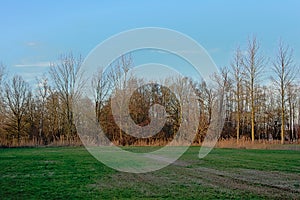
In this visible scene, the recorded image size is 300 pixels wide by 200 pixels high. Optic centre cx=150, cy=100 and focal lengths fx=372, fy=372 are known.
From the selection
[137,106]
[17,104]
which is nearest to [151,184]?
[137,106]

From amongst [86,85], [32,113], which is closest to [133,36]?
[86,85]

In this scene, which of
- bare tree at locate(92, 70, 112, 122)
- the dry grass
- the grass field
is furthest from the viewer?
the dry grass

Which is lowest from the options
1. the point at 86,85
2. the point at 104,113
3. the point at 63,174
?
the point at 63,174

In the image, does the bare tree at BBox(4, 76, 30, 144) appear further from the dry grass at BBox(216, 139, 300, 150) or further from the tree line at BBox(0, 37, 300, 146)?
the dry grass at BBox(216, 139, 300, 150)

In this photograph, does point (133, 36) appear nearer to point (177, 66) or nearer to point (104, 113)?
point (177, 66)

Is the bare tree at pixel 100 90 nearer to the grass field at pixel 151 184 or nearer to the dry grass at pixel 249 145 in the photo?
the grass field at pixel 151 184

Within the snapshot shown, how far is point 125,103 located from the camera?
1648cm

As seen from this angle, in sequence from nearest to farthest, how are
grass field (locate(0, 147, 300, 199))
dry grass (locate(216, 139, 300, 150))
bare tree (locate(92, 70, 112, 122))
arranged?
grass field (locate(0, 147, 300, 199)), bare tree (locate(92, 70, 112, 122)), dry grass (locate(216, 139, 300, 150))

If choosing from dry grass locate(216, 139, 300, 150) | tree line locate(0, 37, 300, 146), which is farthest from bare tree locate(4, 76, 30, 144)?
dry grass locate(216, 139, 300, 150)

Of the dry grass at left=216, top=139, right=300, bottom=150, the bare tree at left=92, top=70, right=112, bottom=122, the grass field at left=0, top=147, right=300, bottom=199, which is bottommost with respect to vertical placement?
the grass field at left=0, top=147, right=300, bottom=199

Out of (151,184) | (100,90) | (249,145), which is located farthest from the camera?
(249,145)

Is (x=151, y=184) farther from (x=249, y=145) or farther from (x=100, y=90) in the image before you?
(x=249, y=145)

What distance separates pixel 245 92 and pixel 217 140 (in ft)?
18.7

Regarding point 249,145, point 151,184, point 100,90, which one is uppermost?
point 100,90
